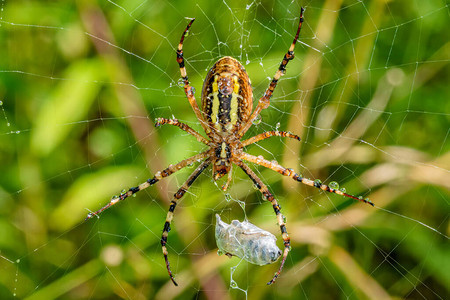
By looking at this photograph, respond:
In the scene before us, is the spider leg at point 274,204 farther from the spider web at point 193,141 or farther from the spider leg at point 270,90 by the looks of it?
the spider leg at point 270,90

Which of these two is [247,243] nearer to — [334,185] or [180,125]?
[334,185]

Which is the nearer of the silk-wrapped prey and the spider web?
the silk-wrapped prey

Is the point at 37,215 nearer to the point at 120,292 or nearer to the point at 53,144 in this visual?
the point at 53,144

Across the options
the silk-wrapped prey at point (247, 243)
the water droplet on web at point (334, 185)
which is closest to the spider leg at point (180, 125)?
the silk-wrapped prey at point (247, 243)

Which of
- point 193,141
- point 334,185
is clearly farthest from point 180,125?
point 334,185

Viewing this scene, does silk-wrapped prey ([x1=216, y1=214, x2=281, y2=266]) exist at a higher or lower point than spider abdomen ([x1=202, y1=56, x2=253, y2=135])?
lower

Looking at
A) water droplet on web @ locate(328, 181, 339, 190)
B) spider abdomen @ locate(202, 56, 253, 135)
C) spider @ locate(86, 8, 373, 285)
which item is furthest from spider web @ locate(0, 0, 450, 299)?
spider abdomen @ locate(202, 56, 253, 135)

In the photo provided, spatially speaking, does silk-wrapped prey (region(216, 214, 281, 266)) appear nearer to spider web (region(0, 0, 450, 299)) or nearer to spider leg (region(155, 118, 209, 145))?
spider web (region(0, 0, 450, 299))

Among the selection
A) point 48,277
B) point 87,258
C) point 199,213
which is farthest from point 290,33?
point 48,277
